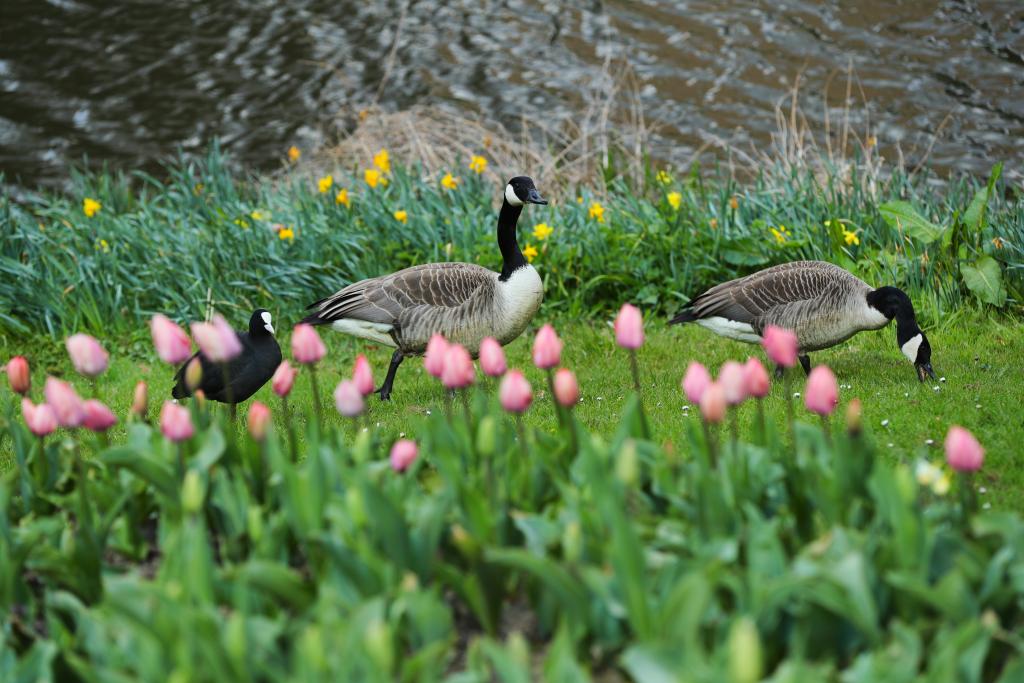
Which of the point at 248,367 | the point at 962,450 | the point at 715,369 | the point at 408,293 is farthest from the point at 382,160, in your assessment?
the point at 962,450

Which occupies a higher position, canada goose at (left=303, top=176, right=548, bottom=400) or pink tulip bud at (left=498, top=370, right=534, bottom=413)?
pink tulip bud at (left=498, top=370, right=534, bottom=413)

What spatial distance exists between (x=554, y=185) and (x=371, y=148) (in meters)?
2.43

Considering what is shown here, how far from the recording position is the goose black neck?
7602 mm

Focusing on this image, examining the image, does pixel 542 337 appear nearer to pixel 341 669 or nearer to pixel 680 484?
pixel 680 484

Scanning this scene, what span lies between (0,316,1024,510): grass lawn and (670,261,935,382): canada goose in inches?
12.6

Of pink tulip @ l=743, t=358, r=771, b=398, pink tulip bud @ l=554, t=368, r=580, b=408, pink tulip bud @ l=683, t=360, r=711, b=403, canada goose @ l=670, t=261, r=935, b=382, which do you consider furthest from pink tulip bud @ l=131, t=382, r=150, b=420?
canada goose @ l=670, t=261, r=935, b=382

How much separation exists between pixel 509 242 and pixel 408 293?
28.1 inches

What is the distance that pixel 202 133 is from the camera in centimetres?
1569

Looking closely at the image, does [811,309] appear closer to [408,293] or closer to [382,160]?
[408,293]

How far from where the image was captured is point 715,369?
7.95m

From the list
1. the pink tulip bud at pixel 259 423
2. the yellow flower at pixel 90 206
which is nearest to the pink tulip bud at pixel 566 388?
the pink tulip bud at pixel 259 423

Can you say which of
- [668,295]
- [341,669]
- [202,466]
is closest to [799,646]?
[341,669]

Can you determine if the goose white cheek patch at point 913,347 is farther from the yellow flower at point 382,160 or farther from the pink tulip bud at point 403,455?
the yellow flower at point 382,160

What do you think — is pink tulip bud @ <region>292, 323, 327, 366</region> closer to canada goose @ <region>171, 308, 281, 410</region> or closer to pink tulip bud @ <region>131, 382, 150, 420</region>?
pink tulip bud @ <region>131, 382, 150, 420</region>
